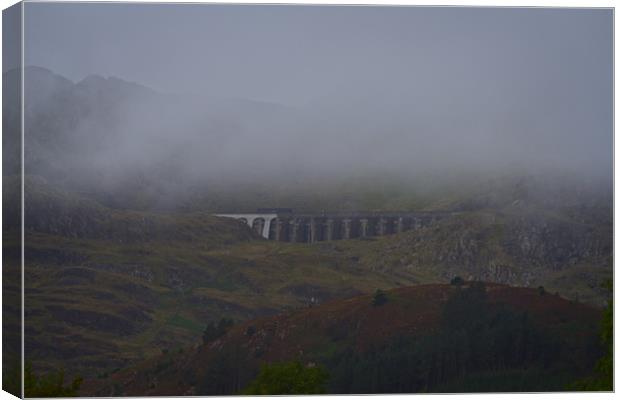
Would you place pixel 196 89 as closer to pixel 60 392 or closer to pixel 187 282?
pixel 187 282

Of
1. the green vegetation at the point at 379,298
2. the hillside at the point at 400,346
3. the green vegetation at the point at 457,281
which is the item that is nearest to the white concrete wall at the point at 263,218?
the hillside at the point at 400,346

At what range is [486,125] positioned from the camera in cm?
2122

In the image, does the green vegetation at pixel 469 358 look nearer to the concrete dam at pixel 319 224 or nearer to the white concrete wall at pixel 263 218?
the concrete dam at pixel 319 224

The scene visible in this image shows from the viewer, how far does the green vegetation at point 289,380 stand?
20172 millimetres

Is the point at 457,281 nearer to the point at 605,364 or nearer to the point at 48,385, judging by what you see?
the point at 605,364

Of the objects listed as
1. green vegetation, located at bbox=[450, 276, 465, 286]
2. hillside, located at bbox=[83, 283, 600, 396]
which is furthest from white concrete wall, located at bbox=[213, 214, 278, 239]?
green vegetation, located at bbox=[450, 276, 465, 286]

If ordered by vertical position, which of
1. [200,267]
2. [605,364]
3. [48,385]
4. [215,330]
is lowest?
[48,385]

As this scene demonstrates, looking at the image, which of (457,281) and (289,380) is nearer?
(289,380)

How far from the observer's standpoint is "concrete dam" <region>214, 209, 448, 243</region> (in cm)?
2128

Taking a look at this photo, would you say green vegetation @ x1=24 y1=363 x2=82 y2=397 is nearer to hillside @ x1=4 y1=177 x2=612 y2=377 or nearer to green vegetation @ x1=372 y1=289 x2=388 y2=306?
hillside @ x1=4 y1=177 x2=612 y2=377

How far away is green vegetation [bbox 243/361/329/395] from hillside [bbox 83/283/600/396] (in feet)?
0.40

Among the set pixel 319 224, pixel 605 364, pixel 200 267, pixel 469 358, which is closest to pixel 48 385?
pixel 200 267

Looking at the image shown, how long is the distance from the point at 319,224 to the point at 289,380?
2379 millimetres

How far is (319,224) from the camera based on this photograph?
21312mm
